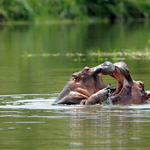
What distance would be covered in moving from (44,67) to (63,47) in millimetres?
8627

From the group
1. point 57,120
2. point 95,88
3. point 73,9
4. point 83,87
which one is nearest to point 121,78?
point 95,88

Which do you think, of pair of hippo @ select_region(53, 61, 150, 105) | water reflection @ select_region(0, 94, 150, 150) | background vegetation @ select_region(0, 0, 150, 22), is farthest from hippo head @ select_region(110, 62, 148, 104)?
background vegetation @ select_region(0, 0, 150, 22)

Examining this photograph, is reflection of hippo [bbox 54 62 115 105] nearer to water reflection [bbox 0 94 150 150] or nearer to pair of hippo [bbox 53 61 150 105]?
pair of hippo [bbox 53 61 150 105]

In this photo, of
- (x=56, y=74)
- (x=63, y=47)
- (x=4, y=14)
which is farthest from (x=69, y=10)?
(x=56, y=74)

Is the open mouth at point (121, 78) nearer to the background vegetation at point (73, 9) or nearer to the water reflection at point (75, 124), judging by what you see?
the water reflection at point (75, 124)

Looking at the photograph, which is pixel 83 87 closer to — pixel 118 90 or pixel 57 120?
pixel 118 90

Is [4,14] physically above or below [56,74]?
above

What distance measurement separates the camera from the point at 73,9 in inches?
2010

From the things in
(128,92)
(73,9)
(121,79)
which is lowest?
(128,92)

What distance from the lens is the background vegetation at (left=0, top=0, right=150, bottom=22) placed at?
46.9m

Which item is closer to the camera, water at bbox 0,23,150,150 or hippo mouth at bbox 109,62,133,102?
water at bbox 0,23,150,150

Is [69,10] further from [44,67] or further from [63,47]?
[44,67]

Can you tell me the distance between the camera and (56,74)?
46.5 feet

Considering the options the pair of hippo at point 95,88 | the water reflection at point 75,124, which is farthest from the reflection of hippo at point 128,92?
the water reflection at point 75,124
